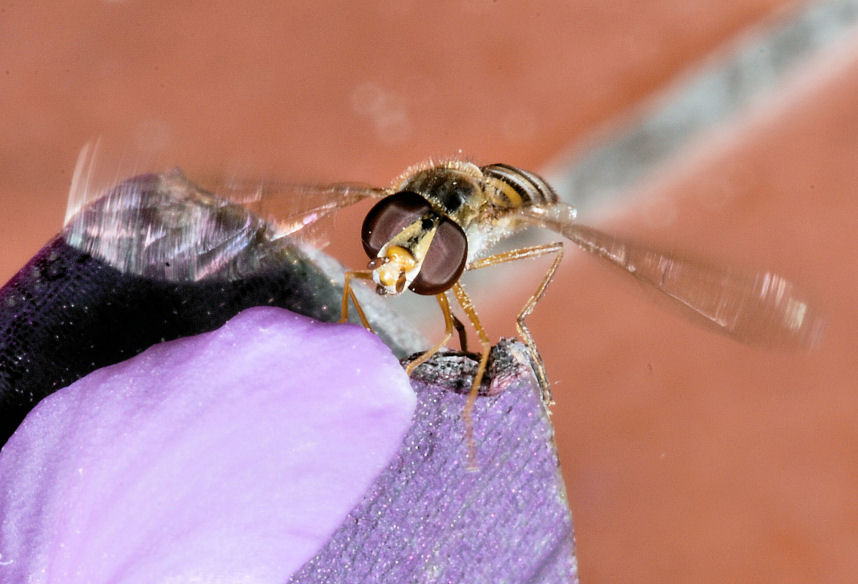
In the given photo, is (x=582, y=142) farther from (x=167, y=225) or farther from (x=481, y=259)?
(x=167, y=225)

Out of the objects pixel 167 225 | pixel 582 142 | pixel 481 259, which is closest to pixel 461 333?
pixel 481 259

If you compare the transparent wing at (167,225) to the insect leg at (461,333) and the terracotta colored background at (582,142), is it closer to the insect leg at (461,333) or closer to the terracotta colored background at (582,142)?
the insect leg at (461,333)

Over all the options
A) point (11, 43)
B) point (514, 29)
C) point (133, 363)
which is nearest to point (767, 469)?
point (514, 29)

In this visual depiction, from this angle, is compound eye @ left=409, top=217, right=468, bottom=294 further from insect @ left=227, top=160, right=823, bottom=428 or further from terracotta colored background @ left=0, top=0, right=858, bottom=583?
terracotta colored background @ left=0, top=0, right=858, bottom=583

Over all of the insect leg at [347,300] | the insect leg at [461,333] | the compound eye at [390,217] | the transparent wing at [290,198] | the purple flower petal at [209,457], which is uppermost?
the transparent wing at [290,198]

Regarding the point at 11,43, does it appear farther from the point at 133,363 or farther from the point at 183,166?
the point at 133,363

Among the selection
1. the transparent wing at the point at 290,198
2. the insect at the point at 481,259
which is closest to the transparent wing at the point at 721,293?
the insect at the point at 481,259

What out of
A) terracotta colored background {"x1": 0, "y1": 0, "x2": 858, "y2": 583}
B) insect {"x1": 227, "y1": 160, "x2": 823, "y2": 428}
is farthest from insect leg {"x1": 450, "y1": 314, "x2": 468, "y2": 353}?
terracotta colored background {"x1": 0, "y1": 0, "x2": 858, "y2": 583}
